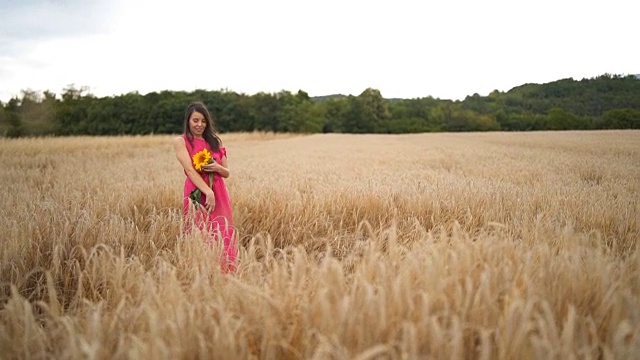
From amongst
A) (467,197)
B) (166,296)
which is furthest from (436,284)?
(467,197)

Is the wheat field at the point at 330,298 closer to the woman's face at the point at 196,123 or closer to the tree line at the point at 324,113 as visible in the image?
the woman's face at the point at 196,123

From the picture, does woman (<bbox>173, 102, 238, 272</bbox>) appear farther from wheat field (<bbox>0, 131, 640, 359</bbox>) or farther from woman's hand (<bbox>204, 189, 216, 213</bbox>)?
wheat field (<bbox>0, 131, 640, 359</bbox>)

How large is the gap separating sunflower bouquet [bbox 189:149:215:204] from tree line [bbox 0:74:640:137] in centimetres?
5716

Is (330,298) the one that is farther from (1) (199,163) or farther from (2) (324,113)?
(2) (324,113)

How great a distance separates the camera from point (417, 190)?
482cm

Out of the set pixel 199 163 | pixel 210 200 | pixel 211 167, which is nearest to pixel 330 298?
pixel 210 200

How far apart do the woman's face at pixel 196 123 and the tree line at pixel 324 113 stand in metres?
56.9

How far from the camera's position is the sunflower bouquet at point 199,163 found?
3.56 metres

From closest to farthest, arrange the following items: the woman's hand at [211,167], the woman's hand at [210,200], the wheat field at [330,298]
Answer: the wheat field at [330,298], the woman's hand at [210,200], the woman's hand at [211,167]

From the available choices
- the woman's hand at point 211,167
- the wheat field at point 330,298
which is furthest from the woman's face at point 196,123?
the wheat field at point 330,298

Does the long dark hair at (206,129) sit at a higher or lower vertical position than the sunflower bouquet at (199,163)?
higher

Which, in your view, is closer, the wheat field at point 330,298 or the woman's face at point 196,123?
the wheat field at point 330,298

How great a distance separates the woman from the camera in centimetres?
344

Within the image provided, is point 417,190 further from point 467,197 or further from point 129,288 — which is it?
point 129,288
